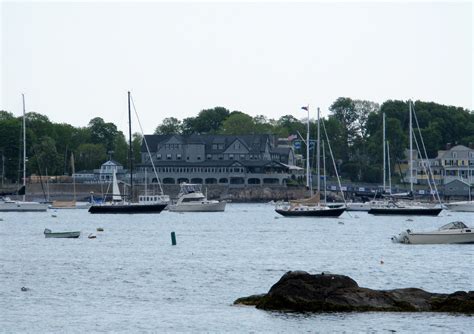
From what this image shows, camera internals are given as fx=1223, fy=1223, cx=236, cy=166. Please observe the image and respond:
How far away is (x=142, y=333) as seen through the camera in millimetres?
39000

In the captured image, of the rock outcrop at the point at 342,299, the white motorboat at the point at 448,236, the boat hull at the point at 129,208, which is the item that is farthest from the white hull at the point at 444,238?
the boat hull at the point at 129,208

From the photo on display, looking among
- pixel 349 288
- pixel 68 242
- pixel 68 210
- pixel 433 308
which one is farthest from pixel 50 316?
pixel 68 210

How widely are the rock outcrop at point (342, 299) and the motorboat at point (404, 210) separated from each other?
83.0m

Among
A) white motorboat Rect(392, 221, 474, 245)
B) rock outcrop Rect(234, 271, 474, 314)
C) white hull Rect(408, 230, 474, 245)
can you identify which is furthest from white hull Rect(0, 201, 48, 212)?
rock outcrop Rect(234, 271, 474, 314)

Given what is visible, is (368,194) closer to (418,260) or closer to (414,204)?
(414,204)

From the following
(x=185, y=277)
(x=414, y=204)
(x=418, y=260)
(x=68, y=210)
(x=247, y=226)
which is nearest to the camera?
(x=185, y=277)

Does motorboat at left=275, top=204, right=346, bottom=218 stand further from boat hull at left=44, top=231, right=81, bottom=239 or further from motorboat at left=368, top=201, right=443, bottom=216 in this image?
boat hull at left=44, top=231, right=81, bottom=239

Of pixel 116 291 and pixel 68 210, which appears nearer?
pixel 116 291

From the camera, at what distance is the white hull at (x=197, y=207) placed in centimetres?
14700

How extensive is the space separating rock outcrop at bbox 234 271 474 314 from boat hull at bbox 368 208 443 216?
271ft

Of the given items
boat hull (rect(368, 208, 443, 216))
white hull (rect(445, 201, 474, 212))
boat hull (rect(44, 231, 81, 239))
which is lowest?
boat hull (rect(44, 231, 81, 239))

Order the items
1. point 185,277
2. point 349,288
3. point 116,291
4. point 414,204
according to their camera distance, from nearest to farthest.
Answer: point 349,288 → point 116,291 → point 185,277 → point 414,204

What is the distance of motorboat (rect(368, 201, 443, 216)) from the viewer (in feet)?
407

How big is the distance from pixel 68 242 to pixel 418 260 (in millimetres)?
28638
